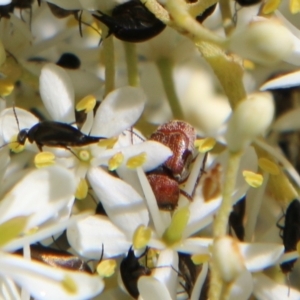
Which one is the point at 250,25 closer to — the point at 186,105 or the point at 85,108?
the point at 85,108

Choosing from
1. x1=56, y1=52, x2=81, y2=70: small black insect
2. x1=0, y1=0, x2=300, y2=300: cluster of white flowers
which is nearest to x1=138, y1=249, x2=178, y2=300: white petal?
x1=0, y1=0, x2=300, y2=300: cluster of white flowers

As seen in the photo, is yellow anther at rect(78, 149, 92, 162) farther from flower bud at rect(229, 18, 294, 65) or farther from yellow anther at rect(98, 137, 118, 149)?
flower bud at rect(229, 18, 294, 65)

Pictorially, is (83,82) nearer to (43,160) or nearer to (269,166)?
(43,160)

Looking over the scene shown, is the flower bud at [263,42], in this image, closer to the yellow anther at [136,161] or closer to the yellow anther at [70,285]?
the yellow anther at [136,161]

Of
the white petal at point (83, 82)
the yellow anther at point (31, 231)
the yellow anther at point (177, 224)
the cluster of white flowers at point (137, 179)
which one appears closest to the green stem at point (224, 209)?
the cluster of white flowers at point (137, 179)

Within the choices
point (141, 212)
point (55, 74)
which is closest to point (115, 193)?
point (141, 212)

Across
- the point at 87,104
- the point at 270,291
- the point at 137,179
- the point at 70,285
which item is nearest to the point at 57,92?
the point at 87,104
